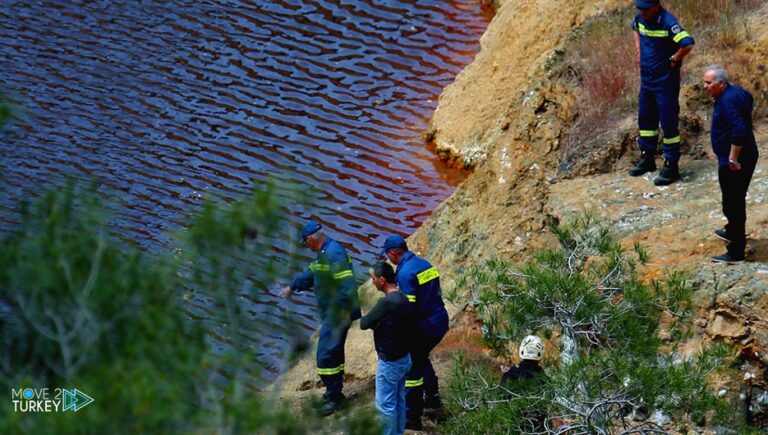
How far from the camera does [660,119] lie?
38.1 feet

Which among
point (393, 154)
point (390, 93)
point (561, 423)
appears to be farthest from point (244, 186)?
point (561, 423)

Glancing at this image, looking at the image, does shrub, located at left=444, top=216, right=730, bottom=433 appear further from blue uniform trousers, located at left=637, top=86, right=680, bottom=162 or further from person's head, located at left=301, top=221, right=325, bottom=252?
blue uniform trousers, located at left=637, top=86, right=680, bottom=162

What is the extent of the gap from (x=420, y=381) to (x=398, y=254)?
1.14m

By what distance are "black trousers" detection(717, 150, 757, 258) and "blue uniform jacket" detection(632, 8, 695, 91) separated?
5.85ft

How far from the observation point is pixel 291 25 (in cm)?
2322

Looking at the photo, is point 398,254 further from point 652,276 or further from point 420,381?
point 652,276

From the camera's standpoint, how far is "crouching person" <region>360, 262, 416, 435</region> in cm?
937

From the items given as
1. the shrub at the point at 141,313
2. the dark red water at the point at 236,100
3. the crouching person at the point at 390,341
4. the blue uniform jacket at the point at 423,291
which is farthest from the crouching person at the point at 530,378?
the dark red water at the point at 236,100

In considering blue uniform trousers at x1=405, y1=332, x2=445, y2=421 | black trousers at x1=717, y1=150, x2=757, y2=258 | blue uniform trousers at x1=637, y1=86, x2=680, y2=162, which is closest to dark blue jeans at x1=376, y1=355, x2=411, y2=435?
blue uniform trousers at x1=405, y1=332, x2=445, y2=421

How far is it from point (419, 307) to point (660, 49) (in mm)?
3770

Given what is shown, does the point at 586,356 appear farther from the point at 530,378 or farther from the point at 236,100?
the point at 236,100

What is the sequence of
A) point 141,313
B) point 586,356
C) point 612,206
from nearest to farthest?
1. point 141,313
2. point 586,356
3. point 612,206

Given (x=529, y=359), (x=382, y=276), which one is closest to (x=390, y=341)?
(x=382, y=276)

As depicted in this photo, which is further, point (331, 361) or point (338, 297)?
point (331, 361)
